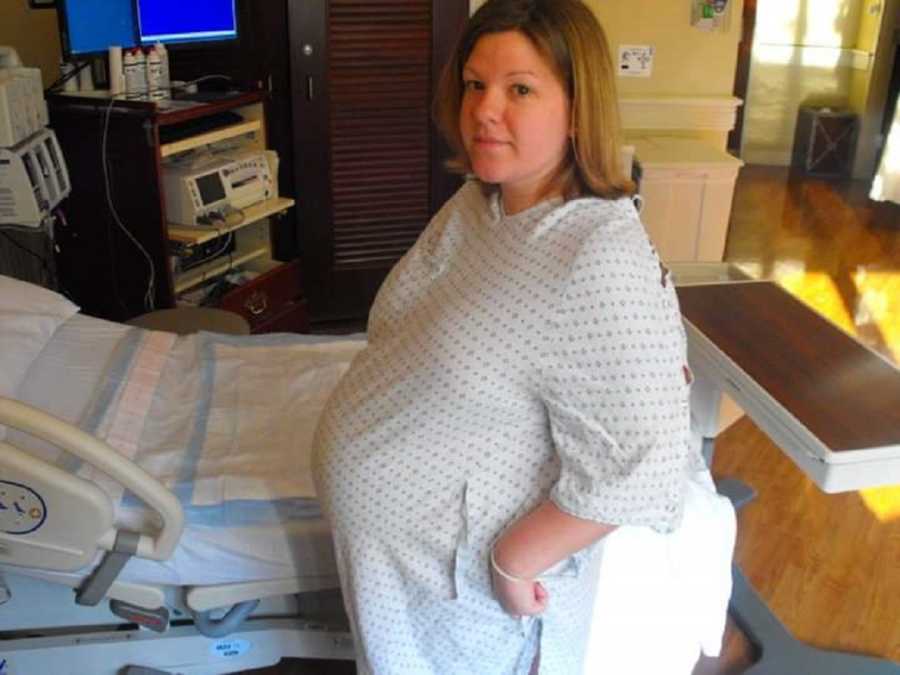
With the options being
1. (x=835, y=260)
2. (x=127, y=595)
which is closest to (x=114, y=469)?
(x=127, y=595)

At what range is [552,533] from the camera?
1.02 metres

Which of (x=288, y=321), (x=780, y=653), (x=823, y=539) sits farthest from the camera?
(x=288, y=321)

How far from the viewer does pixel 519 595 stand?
1.09 meters

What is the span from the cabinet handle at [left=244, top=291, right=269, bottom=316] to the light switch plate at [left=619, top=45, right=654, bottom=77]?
1754mm

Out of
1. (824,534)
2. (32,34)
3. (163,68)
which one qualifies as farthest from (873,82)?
(32,34)

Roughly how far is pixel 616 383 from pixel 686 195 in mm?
2756

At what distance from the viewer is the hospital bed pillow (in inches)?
66.0

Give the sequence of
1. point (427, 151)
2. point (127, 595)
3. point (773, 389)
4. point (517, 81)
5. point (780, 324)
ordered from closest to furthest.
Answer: point (517, 81)
point (127, 595)
point (773, 389)
point (780, 324)
point (427, 151)

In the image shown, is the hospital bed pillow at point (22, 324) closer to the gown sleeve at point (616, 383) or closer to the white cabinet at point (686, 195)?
the gown sleeve at point (616, 383)

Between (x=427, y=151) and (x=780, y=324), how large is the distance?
1699 mm

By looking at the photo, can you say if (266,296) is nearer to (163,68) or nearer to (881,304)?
(163,68)

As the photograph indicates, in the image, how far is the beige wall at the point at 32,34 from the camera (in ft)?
8.99

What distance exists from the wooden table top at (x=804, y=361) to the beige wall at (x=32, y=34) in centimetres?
206

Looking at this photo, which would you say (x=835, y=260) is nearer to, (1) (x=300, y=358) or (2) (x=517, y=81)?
(1) (x=300, y=358)
